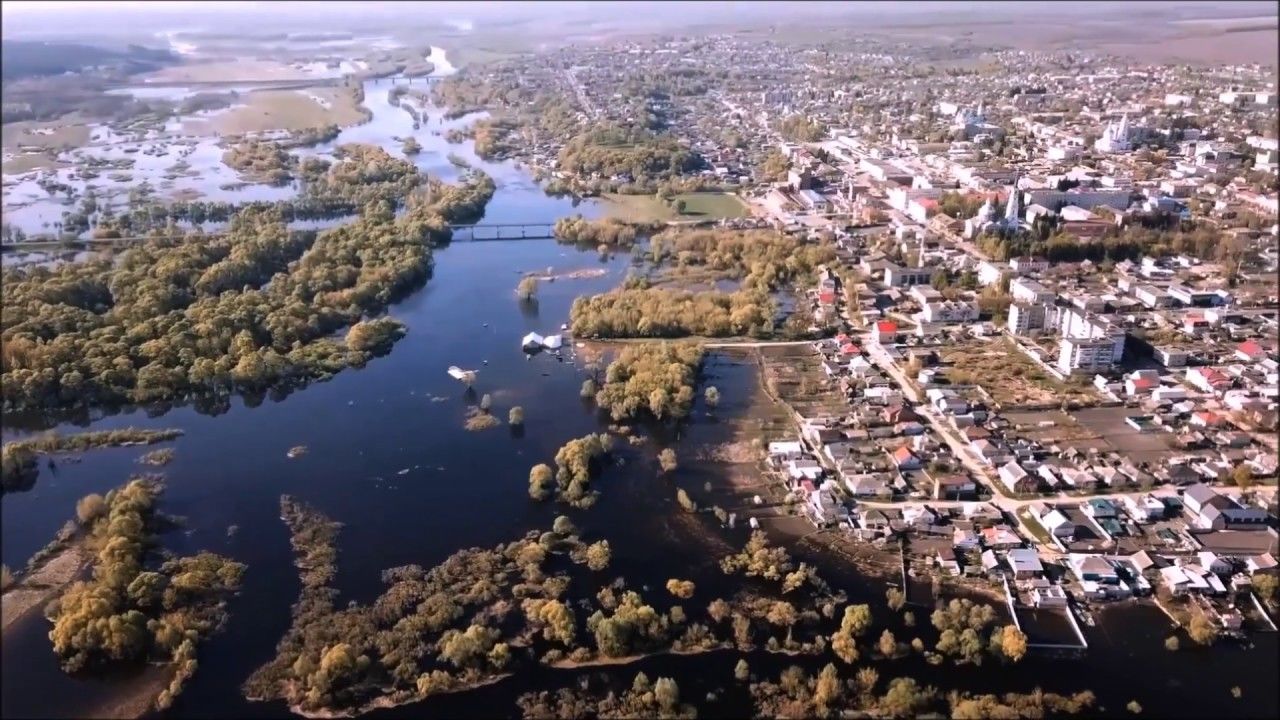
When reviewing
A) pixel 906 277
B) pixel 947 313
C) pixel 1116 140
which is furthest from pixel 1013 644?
pixel 1116 140

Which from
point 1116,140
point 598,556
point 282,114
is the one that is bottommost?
point 598,556

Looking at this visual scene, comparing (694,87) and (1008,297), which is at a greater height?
(694,87)

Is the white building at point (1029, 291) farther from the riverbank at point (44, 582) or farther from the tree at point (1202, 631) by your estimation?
the riverbank at point (44, 582)

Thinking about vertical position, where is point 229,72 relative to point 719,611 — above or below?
above

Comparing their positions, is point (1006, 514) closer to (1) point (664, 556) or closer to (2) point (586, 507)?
(1) point (664, 556)

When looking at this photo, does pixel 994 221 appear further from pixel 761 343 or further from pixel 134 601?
pixel 134 601

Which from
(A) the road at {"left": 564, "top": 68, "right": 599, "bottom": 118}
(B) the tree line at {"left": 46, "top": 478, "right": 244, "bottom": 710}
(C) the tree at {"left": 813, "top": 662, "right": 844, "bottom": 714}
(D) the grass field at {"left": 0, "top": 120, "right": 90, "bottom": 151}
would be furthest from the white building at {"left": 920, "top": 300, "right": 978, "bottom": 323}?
(A) the road at {"left": 564, "top": 68, "right": 599, "bottom": 118}

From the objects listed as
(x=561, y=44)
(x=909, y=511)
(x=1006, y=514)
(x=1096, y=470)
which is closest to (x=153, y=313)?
(x=909, y=511)
